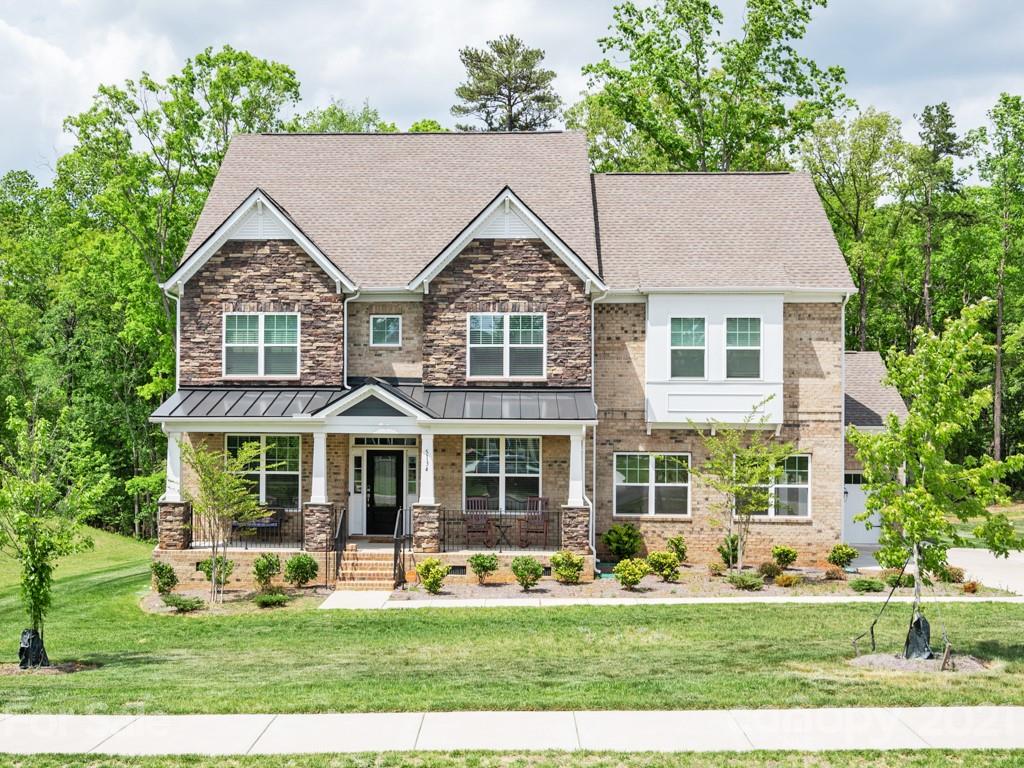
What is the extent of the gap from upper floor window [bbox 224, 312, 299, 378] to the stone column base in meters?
3.64

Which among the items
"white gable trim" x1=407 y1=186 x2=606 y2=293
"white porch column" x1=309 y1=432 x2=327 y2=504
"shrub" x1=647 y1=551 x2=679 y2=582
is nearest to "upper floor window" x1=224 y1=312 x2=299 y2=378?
"white porch column" x1=309 y1=432 x2=327 y2=504

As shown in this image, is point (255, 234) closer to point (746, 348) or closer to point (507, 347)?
point (507, 347)

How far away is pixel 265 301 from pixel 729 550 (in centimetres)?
1287

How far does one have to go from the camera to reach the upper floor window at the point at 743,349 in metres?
26.1

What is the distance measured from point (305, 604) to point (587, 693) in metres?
10.2

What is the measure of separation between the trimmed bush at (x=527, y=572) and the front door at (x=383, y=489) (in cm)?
479

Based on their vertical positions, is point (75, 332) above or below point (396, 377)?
above

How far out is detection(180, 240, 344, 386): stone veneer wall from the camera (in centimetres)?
2612

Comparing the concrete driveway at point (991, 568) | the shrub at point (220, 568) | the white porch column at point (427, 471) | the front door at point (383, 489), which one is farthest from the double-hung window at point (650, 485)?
the shrub at point (220, 568)

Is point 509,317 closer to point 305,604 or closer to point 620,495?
point 620,495

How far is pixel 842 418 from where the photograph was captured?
26.4 m

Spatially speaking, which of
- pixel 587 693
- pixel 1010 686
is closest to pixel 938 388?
pixel 1010 686

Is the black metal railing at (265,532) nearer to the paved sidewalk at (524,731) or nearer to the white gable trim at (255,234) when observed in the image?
the white gable trim at (255,234)

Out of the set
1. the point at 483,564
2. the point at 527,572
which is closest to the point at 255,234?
the point at 483,564
